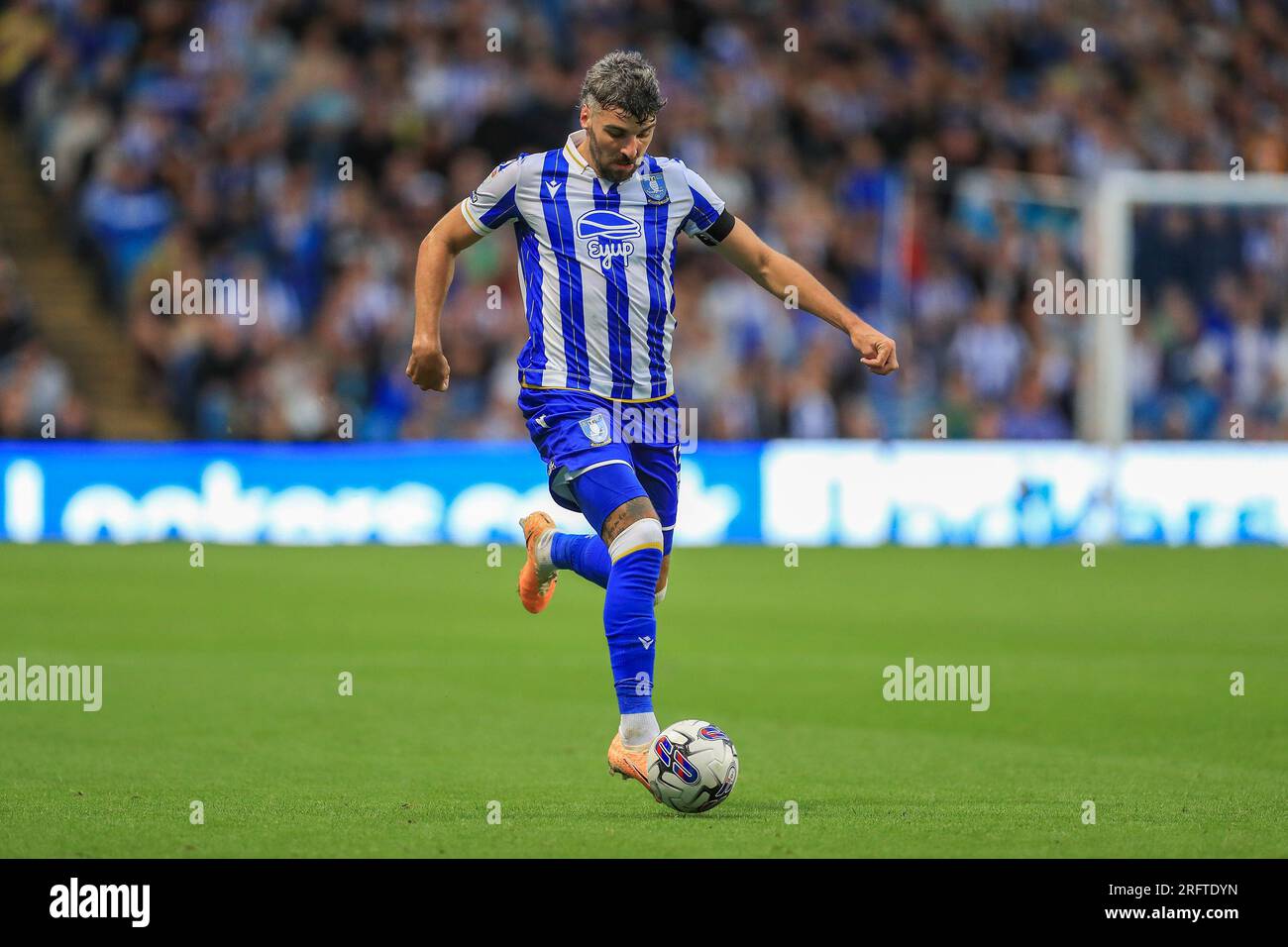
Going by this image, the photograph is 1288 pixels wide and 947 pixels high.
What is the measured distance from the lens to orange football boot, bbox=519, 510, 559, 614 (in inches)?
307

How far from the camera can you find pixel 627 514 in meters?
6.65

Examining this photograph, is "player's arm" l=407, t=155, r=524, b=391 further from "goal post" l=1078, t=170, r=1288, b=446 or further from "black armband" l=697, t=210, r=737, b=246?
"goal post" l=1078, t=170, r=1288, b=446

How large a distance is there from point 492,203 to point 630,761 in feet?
6.44

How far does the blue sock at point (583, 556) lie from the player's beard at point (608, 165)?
4.16 feet

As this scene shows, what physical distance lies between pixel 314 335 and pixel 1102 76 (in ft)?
34.2

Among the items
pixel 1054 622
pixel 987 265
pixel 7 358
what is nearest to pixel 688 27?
pixel 987 265

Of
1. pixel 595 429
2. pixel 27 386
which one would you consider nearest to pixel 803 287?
pixel 595 429

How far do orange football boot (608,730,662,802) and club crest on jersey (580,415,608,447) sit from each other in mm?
984

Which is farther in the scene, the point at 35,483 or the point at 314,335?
the point at 314,335

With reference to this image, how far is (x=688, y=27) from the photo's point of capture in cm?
2425

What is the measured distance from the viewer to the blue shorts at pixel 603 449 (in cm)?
675

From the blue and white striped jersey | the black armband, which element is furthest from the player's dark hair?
the black armband

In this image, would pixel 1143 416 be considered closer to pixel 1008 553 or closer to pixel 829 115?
pixel 1008 553

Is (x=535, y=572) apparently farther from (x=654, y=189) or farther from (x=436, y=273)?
(x=654, y=189)
